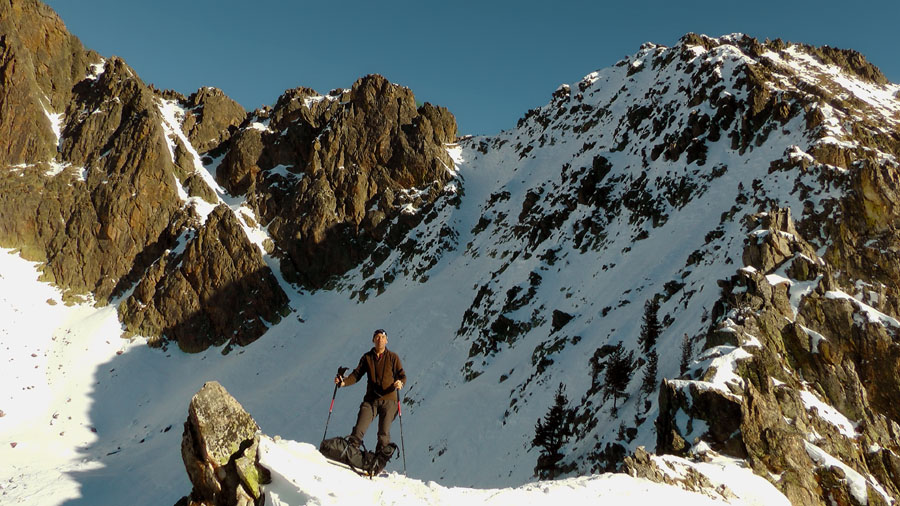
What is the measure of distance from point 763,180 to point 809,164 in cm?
252

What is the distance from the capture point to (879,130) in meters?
34.4

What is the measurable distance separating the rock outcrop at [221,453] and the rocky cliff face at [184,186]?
5886 centimetres

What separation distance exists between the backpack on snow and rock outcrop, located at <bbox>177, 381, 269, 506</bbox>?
1.12m

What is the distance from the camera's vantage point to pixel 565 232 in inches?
1800

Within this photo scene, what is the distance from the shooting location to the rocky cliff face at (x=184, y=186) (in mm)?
67625

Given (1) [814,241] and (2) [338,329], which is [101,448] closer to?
(2) [338,329]

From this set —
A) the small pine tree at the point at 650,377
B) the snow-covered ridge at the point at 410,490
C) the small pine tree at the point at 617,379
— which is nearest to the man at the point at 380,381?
the snow-covered ridge at the point at 410,490

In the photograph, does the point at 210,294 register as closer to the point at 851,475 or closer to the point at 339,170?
the point at 339,170

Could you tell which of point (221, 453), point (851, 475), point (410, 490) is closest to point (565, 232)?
point (851, 475)

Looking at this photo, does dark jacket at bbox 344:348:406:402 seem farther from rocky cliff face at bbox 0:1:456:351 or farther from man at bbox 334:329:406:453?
rocky cliff face at bbox 0:1:456:351

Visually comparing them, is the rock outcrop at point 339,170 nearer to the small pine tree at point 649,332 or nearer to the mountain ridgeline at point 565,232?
the mountain ridgeline at point 565,232

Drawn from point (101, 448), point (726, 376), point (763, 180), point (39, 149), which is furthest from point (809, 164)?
point (39, 149)

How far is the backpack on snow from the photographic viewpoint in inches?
336

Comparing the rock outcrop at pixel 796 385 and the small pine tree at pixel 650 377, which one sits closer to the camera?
the rock outcrop at pixel 796 385
